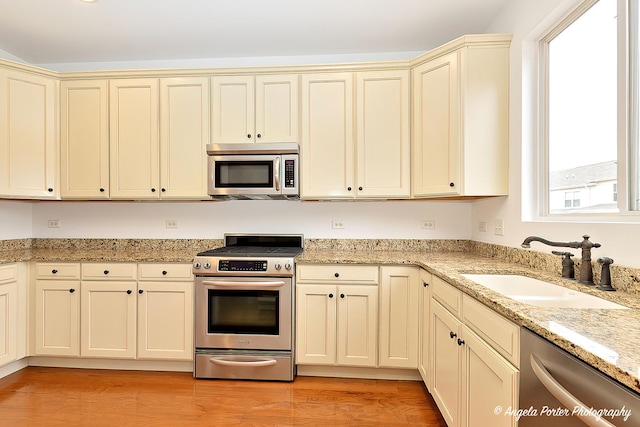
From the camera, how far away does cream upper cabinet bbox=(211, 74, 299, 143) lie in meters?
2.64

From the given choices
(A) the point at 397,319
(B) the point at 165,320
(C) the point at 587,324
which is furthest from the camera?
(B) the point at 165,320

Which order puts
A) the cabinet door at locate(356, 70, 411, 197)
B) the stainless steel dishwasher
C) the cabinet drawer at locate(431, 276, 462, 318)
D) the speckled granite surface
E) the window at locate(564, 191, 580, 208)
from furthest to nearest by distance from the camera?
1. the cabinet door at locate(356, 70, 411, 197)
2. the window at locate(564, 191, 580, 208)
3. the cabinet drawer at locate(431, 276, 462, 318)
4. the speckled granite surface
5. the stainless steel dishwasher

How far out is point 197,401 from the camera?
2.14 m

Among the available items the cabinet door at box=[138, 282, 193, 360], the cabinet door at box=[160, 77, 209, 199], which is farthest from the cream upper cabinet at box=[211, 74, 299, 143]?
the cabinet door at box=[138, 282, 193, 360]

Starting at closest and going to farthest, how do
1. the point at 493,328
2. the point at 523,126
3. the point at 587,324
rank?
1. the point at 587,324
2. the point at 493,328
3. the point at 523,126

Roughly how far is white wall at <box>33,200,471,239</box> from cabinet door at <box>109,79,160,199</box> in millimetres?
363

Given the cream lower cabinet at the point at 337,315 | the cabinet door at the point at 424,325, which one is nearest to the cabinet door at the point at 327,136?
the cream lower cabinet at the point at 337,315

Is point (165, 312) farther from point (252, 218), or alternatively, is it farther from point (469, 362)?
point (469, 362)

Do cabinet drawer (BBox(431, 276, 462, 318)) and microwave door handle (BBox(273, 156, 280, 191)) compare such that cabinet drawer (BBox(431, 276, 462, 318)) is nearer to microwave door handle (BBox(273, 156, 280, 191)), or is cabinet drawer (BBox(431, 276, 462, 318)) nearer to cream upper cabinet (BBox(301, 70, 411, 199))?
cream upper cabinet (BBox(301, 70, 411, 199))

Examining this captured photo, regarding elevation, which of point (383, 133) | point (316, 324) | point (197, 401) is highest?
point (383, 133)

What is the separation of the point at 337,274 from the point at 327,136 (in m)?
1.09

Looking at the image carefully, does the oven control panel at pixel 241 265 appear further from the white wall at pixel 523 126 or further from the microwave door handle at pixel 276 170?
the white wall at pixel 523 126

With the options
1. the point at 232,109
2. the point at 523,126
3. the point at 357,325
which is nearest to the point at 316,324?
the point at 357,325

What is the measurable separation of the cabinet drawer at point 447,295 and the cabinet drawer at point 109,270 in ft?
7.12
